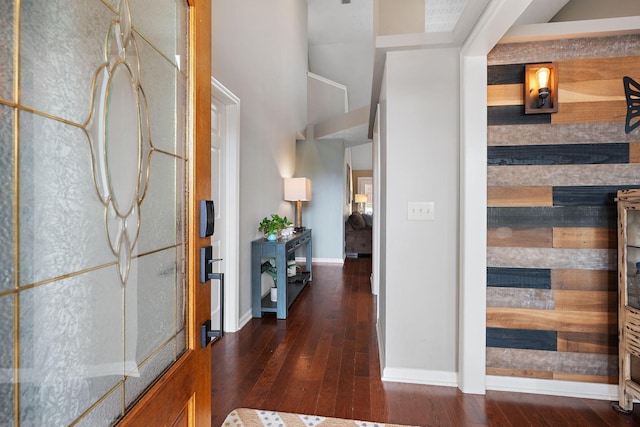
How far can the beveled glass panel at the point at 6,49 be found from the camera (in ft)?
1.32

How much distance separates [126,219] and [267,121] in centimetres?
344

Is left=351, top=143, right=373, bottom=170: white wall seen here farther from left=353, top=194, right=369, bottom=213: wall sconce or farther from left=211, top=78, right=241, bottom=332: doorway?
left=211, top=78, right=241, bottom=332: doorway

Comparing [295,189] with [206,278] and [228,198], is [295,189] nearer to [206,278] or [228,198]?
[228,198]

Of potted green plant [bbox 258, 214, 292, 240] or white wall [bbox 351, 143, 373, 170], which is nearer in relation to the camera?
potted green plant [bbox 258, 214, 292, 240]

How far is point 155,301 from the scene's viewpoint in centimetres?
74

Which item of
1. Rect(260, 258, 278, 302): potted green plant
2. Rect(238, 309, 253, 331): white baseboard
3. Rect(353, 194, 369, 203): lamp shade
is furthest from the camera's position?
Rect(353, 194, 369, 203): lamp shade

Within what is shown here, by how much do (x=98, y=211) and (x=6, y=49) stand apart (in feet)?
0.89

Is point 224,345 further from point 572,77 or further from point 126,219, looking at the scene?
point 572,77

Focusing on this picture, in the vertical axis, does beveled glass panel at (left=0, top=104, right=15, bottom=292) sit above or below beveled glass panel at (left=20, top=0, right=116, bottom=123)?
below

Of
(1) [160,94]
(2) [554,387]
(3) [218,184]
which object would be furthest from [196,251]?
(2) [554,387]

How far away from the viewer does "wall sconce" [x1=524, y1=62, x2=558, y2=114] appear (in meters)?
1.88

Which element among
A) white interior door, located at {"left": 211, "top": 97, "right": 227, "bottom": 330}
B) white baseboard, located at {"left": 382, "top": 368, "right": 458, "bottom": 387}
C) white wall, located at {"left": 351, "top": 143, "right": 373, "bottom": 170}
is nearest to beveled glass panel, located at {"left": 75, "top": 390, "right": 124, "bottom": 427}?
white baseboard, located at {"left": 382, "top": 368, "right": 458, "bottom": 387}

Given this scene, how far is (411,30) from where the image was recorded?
2.23m

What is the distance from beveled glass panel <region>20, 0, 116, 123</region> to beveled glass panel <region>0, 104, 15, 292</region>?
5cm
